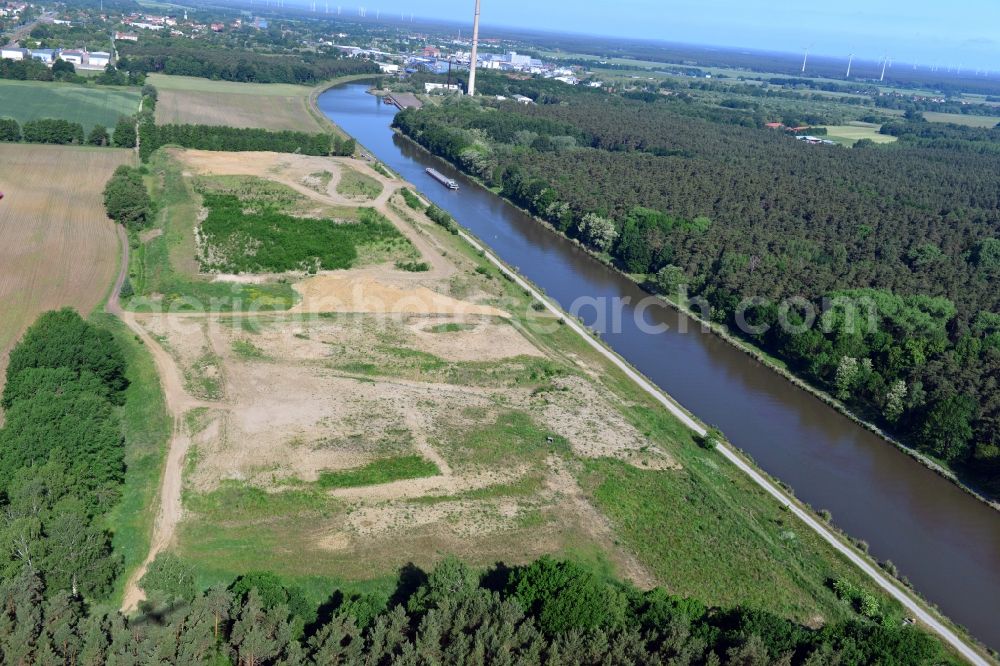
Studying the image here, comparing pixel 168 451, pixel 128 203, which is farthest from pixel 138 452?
pixel 128 203

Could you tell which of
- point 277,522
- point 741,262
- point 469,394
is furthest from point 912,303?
point 277,522

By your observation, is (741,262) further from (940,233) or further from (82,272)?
(82,272)

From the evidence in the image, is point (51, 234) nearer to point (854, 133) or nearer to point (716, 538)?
point (716, 538)

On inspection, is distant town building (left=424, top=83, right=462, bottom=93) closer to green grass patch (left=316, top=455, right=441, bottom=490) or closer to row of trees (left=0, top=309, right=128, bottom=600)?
row of trees (left=0, top=309, right=128, bottom=600)

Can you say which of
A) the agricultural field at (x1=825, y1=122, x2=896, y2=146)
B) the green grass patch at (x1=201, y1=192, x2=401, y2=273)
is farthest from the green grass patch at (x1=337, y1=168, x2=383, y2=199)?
the agricultural field at (x1=825, y1=122, x2=896, y2=146)

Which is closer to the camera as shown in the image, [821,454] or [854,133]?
[821,454]
